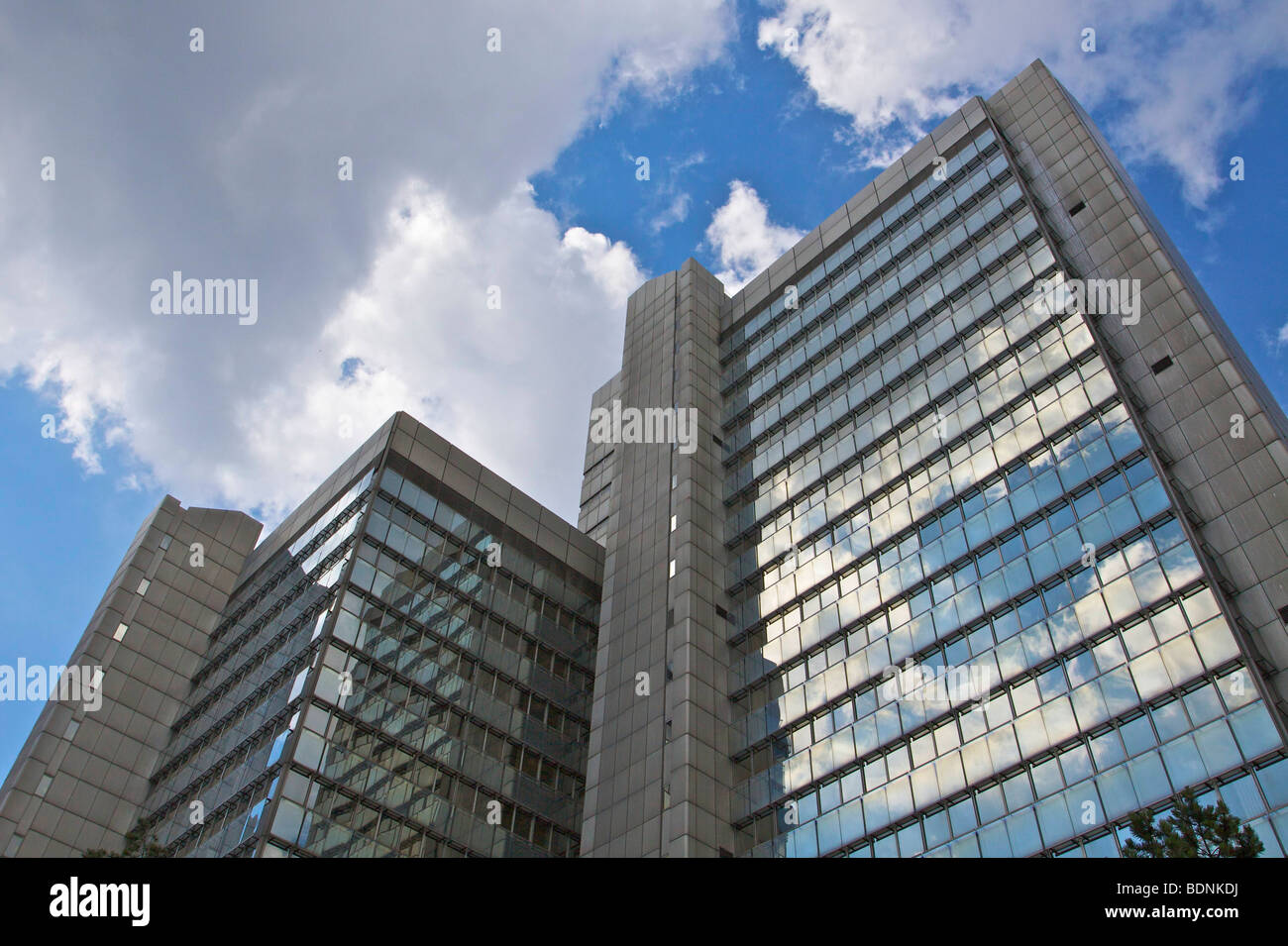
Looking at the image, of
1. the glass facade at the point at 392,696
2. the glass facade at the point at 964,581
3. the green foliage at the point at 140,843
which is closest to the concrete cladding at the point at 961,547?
the glass facade at the point at 964,581

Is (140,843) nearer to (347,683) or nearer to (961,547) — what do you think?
(347,683)

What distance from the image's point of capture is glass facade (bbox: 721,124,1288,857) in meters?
31.7

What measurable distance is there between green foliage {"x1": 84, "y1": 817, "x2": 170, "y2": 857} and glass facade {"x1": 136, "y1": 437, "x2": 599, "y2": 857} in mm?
877

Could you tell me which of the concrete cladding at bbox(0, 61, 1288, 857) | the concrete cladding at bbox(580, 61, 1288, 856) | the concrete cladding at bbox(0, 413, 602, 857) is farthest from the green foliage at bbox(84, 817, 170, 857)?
the concrete cladding at bbox(580, 61, 1288, 856)

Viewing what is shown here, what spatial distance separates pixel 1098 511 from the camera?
121ft

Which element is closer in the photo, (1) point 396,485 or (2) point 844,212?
(1) point 396,485

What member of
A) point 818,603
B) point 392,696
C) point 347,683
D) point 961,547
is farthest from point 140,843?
point 961,547

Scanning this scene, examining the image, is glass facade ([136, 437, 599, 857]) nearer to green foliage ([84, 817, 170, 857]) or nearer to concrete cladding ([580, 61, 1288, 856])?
green foliage ([84, 817, 170, 857])

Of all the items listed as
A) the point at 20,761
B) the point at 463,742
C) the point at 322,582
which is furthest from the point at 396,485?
the point at 20,761

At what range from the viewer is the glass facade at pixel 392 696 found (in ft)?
129
